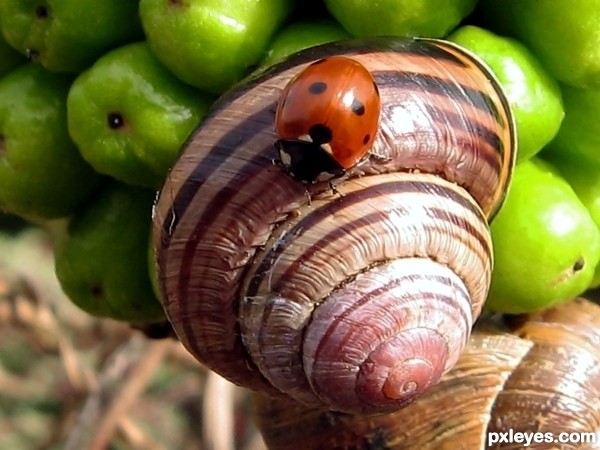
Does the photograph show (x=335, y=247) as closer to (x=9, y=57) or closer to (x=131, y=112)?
(x=131, y=112)

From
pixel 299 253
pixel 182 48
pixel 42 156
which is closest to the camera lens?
pixel 299 253

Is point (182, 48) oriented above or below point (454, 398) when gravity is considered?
above

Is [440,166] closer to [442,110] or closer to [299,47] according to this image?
[442,110]

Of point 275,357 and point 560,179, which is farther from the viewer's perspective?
point 560,179

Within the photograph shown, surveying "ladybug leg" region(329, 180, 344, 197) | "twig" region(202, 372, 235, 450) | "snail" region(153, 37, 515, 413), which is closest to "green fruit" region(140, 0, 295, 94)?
"snail" region(153, 37, 515, 413)

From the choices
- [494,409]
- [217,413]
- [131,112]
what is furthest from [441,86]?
[217,413]

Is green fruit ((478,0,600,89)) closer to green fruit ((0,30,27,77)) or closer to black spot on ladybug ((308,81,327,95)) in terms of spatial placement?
black spot on ladybug ((308,81,327,95))

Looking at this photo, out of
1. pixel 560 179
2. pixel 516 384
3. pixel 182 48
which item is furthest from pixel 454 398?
pixel 182 48
